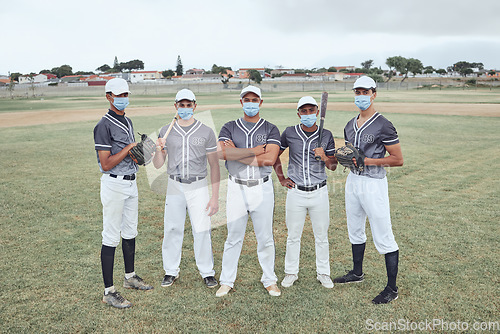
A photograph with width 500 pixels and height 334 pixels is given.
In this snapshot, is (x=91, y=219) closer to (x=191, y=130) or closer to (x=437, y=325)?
(x=191, y=130)

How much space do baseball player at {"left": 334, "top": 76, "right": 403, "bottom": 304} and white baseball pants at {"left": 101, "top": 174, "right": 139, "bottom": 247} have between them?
285 centimetres

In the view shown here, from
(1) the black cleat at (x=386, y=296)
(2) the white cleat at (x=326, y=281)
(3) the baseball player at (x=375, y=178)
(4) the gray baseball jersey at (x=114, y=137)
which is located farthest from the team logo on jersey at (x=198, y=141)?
(1) the black cleat at (x=386, y=296)

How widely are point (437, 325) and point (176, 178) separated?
11.8 ft

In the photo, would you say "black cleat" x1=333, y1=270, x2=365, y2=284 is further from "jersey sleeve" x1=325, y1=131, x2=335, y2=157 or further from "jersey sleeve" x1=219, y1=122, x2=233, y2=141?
"jersey sleeve" x1=219, y1=122, x2=233, y2=141

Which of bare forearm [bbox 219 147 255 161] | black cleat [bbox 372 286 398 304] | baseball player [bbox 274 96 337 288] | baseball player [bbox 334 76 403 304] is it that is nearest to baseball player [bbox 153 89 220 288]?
bare forearm [bbox 219 147 255 161]

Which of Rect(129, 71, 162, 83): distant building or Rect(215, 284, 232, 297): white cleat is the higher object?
Rect(129, 71, 162, 83): distant building

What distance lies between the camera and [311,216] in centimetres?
512

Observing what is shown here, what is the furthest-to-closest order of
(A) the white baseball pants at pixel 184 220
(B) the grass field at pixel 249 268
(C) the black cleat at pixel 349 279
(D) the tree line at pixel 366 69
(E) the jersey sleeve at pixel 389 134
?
(D) the tree line at pixel 366 69 < (C) the black cleat at pixel 349 279 < (A) the white baseball pants at pixel 184 220 < (E) the jersey sleeve at pixel 389 134 < (B) the grass field at pixel 249 268

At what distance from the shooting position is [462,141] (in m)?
16.5

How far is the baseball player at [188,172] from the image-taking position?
200 inches

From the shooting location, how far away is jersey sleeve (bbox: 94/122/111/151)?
4.65 metres

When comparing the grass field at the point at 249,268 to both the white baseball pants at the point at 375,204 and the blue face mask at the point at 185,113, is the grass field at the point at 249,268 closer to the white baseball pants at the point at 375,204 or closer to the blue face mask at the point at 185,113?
the white baseball pants at the point at 375,204

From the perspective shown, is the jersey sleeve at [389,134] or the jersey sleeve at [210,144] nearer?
the jersey sleeve at [389,134]

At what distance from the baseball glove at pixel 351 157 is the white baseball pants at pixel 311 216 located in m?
0.52
